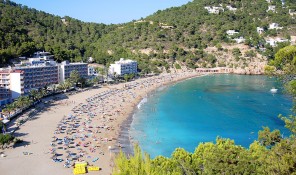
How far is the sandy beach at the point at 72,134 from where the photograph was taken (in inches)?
965

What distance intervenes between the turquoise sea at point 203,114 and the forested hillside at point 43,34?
24.4 metres

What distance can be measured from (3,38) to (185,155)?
5271 cm

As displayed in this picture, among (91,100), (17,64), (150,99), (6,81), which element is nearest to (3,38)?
(17,64)

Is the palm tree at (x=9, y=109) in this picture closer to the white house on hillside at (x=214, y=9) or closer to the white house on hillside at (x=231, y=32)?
the white house on hillside at (x=231, y=32)

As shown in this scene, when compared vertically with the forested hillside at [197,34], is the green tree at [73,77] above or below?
below

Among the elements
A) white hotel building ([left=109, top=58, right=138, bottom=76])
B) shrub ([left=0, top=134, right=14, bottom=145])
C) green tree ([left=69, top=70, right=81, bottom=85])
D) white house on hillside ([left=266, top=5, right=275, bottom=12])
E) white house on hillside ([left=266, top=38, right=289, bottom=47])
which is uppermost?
white house on hillside ([left=266, top=5, right=275, bottom=12])

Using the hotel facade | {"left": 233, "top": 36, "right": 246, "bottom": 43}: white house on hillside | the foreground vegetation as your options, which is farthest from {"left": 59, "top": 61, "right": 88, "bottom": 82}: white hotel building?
{"left": 233, "top": 36, "right": 246, "bottom": 43}: white house on hillside

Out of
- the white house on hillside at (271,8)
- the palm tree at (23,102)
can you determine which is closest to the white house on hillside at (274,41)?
the white house on hillside at (271,8)

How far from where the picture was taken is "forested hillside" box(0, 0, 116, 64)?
60125mm

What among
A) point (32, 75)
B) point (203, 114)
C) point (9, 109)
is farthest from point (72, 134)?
point (32, 75)

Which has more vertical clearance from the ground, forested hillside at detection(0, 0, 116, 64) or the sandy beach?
forested hillside at detection(0, 0, 116, 64)

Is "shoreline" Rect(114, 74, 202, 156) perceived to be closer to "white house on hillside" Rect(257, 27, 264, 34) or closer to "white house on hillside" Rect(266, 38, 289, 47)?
"white house on hillside" Rect(266, 38, 289, 47)

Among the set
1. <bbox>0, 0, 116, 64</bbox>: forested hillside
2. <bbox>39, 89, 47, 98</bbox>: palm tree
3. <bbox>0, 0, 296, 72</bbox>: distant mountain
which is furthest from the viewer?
<bbox>0, 0, 296, 72</bbox>: distant mountain

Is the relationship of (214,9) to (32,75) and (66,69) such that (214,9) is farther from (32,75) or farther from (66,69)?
(32,75)
